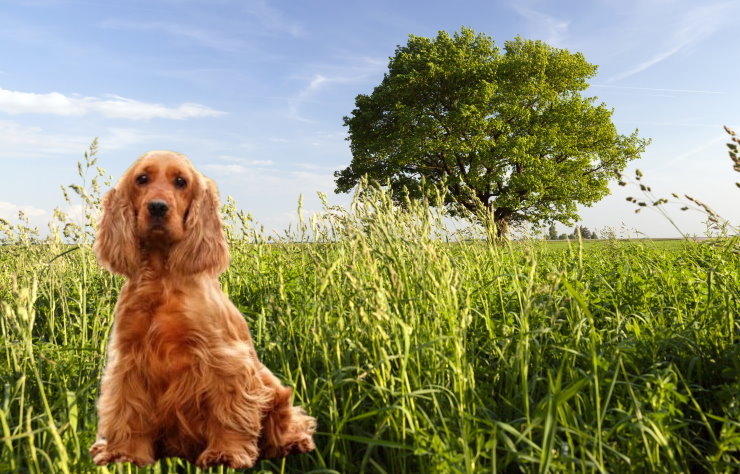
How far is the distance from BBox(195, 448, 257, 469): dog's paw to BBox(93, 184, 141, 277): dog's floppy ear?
1.94ft

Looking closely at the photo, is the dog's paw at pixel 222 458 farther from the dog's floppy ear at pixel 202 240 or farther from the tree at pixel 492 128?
the tree at pixel 492 128

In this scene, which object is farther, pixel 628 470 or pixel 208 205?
pixel 628 470

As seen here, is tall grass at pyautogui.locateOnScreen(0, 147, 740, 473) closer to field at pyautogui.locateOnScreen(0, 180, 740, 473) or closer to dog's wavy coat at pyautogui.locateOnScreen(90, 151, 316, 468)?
field at pyautogui.locateOnScreen(0, 180, 740, 473)

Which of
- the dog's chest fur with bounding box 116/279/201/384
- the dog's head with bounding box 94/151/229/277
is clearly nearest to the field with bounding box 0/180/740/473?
the dog's head with bounding box 94/151/229/277

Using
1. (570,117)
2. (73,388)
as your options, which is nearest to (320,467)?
(73,388)

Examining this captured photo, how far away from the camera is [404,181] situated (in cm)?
3017

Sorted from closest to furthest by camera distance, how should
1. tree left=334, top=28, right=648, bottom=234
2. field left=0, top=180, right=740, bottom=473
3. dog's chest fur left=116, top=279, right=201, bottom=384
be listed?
1. dog's chest fur left=116, top=279, right=201, bottom=384
2. field left=0, top=180, right=740, bottom=473
3. tree left=334, top=28, right=648, bottom=234

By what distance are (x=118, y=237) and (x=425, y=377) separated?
1.74m

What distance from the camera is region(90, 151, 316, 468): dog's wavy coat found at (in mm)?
1495

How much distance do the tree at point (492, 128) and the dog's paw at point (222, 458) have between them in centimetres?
2669

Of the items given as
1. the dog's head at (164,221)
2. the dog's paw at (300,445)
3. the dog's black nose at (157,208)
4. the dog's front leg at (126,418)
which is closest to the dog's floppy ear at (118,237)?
the dog's head at (164,221)

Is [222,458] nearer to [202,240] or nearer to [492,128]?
[202,240]

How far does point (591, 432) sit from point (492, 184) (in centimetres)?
2844

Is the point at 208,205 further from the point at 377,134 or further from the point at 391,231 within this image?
the point at 377,134
